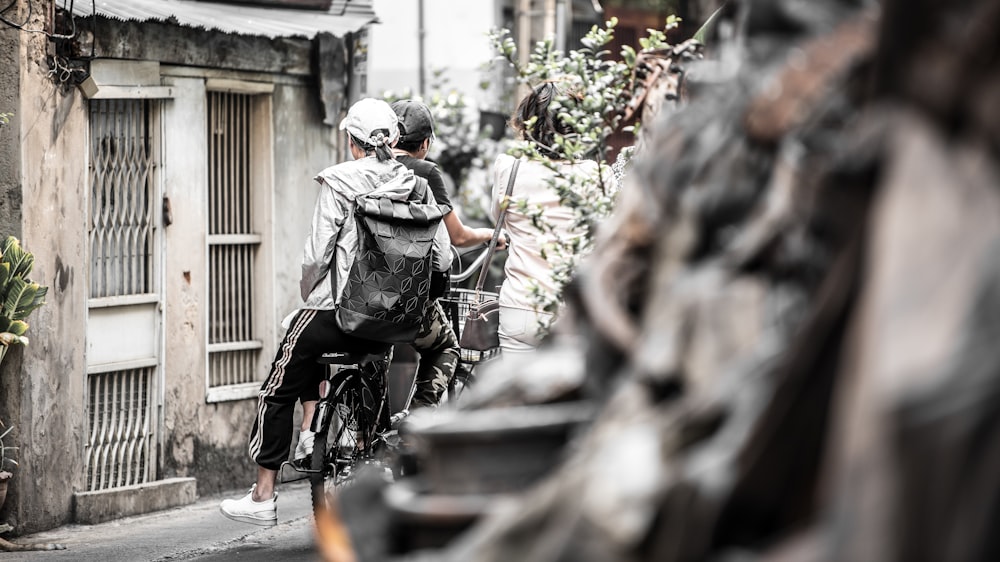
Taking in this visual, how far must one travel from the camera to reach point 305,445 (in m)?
7.55

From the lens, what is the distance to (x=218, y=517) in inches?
343

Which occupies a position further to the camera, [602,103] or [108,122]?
[108,122]

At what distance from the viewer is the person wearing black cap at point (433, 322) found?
8039 millimetres

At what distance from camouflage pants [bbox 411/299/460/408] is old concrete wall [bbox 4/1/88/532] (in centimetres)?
182

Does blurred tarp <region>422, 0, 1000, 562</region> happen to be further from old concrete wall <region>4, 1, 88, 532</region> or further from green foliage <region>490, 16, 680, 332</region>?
old concrete wall <region>4, 1, 88, 532</region>

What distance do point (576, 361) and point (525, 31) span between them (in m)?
13.1

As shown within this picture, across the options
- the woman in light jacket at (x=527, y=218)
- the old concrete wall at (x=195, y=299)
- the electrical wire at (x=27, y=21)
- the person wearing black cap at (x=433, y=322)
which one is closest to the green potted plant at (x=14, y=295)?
the electrical wire at (x=27, y=21)

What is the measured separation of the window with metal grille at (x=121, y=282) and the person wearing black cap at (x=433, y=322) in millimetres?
1636

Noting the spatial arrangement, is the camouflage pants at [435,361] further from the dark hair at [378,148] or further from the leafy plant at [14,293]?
the leafy plant at [14,293]

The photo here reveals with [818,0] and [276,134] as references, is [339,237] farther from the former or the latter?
[818,0]

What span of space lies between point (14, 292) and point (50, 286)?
53cm

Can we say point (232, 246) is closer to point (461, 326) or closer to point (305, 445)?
point (461, 326)

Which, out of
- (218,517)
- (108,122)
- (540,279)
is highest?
(108,122)

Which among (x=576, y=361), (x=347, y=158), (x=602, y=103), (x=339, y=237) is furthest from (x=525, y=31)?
(x=576, y=361)
